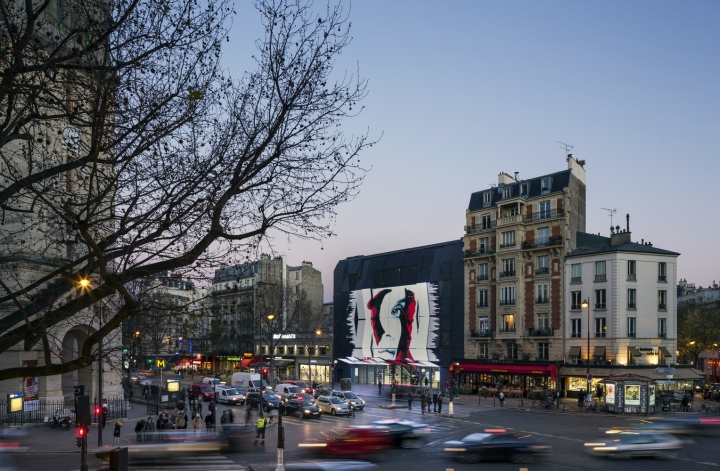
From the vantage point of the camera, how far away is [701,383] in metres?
73.2

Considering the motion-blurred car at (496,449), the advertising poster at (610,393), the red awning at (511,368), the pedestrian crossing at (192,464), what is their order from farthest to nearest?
1. the red awning at (511,368)
2. the advertising poster at (610,393)
3. the motion-blurred car at (496,449)
4. the pedestrian crossing at (192,464)

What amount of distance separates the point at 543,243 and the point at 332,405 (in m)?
24.9

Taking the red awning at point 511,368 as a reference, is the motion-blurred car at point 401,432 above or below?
above

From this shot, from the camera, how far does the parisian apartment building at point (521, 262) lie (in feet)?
191

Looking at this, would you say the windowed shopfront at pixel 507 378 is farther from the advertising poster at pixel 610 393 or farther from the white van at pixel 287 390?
the white van at pixel 287 390

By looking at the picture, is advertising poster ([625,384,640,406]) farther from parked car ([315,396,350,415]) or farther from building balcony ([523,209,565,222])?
parked car ([315,396,350,415])

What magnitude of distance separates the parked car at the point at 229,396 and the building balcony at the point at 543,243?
27.7 m

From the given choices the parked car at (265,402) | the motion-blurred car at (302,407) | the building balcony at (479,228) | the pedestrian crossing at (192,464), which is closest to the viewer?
the pedestrian crossing at (192,464)

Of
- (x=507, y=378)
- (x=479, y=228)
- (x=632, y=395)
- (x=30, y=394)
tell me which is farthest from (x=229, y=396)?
(x=632, y=395)

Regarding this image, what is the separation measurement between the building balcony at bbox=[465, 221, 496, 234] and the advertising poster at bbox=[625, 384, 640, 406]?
73.5ft

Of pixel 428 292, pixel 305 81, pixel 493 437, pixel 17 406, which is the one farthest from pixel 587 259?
pixel 305 81

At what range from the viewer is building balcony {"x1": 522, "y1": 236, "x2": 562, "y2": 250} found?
57.8 meters

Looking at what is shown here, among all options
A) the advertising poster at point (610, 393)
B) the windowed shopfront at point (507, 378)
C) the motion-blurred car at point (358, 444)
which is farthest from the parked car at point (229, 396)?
→ the advertising poster at point (610, 393)

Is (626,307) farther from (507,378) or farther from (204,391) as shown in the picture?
(204,391)
